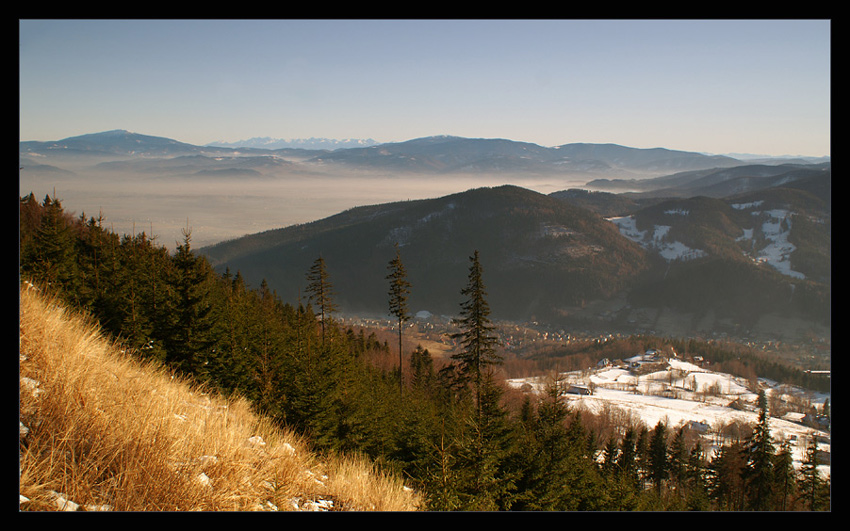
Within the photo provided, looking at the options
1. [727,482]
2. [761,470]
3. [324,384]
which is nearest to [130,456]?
[324,384]

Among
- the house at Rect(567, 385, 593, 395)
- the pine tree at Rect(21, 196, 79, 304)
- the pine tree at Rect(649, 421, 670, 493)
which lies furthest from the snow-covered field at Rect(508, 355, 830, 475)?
the pine tree at Rect(21, 196, 79, 304)

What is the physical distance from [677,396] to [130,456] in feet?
426

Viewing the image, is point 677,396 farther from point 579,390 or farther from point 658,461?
point 658,461

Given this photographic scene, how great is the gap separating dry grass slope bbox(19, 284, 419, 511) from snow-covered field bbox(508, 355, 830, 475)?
84048 mm

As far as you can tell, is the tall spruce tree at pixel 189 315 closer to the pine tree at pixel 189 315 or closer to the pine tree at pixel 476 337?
the pine tree at pixel 189 315

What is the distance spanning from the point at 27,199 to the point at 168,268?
3505 cm

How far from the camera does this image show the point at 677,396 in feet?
363

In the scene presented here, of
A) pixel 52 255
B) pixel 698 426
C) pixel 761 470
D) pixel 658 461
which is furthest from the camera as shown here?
pixel 698 426

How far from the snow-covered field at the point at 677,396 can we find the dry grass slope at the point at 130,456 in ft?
276

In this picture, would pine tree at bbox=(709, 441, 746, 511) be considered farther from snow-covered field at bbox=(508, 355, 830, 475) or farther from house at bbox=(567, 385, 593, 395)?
house at bbox=(567, 385, 593, 395)

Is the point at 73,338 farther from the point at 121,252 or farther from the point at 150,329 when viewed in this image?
the point at 121,252

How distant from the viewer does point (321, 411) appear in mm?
13703

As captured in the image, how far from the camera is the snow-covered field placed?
86.2 m
